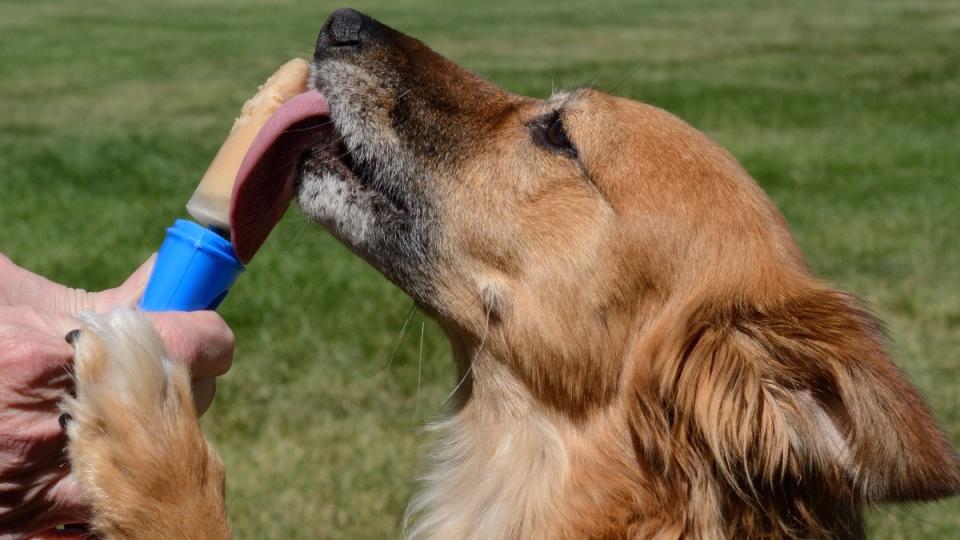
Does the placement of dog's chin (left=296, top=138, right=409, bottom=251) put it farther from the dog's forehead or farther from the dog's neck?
the dog's forehead

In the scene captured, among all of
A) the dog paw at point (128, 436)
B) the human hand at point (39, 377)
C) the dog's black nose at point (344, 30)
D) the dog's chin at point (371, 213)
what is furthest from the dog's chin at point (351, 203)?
the dog paw at point (128, 436)

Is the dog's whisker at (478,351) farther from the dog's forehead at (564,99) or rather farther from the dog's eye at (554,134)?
the dog's forehead at (564,99)

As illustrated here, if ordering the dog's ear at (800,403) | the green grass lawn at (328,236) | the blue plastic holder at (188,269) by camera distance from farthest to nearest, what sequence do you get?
the green grass lawn at (328,236), the blue plastic holder at (188,269), the dog's ear at (800,403)

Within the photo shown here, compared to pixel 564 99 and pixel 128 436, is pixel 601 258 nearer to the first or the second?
pixel 564 99

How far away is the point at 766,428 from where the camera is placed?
278cm

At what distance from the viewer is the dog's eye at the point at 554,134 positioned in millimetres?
3389

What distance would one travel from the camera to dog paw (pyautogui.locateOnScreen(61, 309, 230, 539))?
272 centimetres

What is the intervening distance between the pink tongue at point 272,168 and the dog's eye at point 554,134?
0.63 meters

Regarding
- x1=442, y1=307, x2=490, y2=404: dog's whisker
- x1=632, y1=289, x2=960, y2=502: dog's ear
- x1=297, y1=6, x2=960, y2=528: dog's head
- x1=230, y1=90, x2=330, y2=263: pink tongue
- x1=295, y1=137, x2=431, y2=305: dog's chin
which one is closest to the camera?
x1=632, y1=289, x2=960, y2=502: dog's ear

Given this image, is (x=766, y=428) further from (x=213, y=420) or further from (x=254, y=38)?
(x=254, y=38)

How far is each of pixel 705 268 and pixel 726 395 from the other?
1.31ft

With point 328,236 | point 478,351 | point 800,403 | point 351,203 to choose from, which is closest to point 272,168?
point 351,203

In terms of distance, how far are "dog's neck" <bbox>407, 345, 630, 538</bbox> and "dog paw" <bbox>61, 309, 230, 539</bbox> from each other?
34.1 inches

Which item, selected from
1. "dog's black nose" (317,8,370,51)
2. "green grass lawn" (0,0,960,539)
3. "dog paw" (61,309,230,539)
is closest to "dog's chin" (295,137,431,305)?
"dog's black nose" (317,8,370,51)
